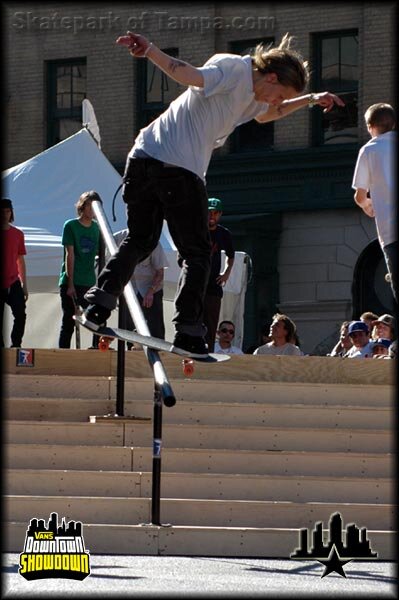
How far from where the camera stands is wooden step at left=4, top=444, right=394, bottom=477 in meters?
9.27

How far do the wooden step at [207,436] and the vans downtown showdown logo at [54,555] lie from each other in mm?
3532

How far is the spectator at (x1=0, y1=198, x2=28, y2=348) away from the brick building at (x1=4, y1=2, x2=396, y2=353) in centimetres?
1312

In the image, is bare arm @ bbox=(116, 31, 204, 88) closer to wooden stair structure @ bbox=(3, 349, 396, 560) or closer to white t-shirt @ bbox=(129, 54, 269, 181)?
white t-shirt @ bbox=(129, 54, 269, 181)

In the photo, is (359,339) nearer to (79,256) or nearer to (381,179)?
(79,256)

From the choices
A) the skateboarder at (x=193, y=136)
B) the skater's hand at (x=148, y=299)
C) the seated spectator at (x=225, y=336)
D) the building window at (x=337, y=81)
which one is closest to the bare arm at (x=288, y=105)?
the skateboarder at (x=193, y=136)

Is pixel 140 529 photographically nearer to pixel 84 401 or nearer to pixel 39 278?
pixel 84 401

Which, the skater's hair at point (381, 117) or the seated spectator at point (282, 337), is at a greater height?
the skater's hair at point (381, 117)

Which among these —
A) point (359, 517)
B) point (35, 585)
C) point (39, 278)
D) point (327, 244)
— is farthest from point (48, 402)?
point (327, 244)

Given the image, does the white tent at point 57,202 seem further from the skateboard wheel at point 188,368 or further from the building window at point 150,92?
the building window at point 150,92

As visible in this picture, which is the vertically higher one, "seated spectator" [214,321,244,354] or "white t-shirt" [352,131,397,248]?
"white t-shirt" [352,131,397,248]

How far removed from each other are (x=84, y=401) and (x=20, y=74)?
21.8m

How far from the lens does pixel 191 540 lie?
8039mm

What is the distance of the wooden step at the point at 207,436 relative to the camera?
31.6 feet

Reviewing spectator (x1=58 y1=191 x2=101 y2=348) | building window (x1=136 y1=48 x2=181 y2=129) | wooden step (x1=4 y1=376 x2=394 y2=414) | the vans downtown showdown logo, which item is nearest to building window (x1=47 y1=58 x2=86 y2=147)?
building window (x1=136 y1=48 x2=181 y2=129)
